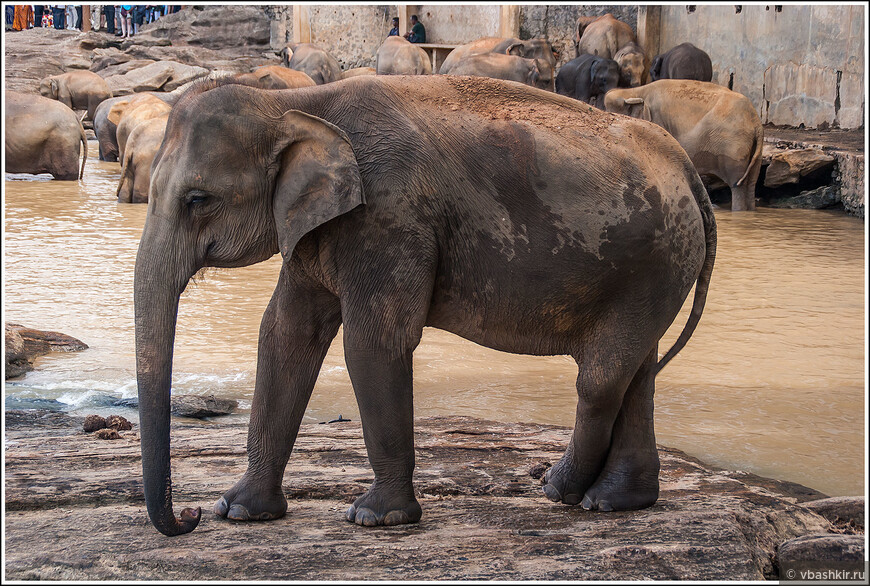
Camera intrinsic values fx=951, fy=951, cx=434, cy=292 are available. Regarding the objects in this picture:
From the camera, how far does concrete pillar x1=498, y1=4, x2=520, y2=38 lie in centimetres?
2580

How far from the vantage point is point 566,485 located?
12.1 feet

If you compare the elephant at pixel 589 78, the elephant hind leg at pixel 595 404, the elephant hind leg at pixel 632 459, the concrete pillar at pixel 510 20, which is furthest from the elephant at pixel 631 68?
the elephant hind leg at pixel 595 404

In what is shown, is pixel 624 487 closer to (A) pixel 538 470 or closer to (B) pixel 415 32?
(A) pixel 538 470

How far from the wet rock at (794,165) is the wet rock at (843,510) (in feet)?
38.2

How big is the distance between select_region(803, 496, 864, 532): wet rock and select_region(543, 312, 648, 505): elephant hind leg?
0.95m

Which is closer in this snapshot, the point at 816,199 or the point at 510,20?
the point at 816,199

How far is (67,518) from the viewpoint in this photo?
332cm

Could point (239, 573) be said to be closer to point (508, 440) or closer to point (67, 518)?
point (67, 518)

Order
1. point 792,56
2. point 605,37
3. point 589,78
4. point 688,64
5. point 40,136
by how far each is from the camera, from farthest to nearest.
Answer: point 605,37
point 589,78
point 688,64
point 792,56
point 40,136

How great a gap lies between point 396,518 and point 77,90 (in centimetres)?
2255

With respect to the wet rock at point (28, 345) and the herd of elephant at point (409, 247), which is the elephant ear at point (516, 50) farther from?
the herd of elephant at point (409, 247)

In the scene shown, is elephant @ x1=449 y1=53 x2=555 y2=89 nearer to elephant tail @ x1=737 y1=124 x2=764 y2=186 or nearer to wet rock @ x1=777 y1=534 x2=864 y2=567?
elephant tail @ x1=737 y1=124 x2=764 y2=186

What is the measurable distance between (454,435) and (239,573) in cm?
188

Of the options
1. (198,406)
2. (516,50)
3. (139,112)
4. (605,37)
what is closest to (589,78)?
(516,50)
